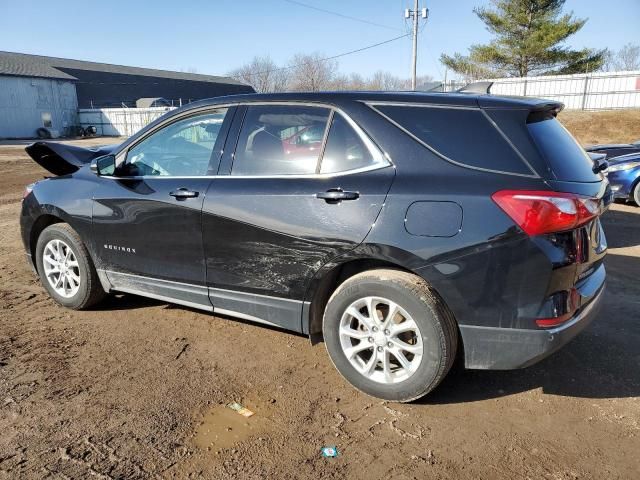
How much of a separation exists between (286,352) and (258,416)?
33.2 inches

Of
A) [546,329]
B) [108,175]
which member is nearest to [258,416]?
[546,329]

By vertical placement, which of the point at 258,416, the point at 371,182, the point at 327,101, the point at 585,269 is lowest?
the point at 258,416

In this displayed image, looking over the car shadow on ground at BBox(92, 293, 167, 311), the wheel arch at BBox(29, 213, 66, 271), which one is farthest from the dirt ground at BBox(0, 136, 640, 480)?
the wheel arch at BBox(29, 213, 66, 271)

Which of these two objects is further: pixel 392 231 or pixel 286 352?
pixel 286 352

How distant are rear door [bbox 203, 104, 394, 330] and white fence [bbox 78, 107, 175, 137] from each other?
42689mm

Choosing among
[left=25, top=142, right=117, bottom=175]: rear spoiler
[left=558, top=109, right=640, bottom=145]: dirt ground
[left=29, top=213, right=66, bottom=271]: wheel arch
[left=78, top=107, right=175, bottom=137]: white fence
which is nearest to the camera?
[left=29, top=213, right=66, bottom=271]: wheel arch

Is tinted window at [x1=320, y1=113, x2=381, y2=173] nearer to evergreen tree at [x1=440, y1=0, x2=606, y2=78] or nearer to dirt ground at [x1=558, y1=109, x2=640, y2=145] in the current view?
dirt ground at [x1=558, y1=109, x2=640, y2=145]

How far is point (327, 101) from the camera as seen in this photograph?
330cm

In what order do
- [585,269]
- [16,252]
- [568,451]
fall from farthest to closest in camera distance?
[16,252], [585,269], [568,451]

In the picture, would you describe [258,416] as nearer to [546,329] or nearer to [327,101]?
[546,329]

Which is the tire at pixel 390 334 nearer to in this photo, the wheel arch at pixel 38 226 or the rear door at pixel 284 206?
the rear door at pixel 284 206

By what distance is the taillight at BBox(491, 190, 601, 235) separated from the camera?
8.61 ft

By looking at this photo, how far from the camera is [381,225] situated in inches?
115

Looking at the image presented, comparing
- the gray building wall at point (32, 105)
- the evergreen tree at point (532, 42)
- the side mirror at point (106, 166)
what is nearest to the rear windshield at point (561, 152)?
the side mirror at point (106, 166)
